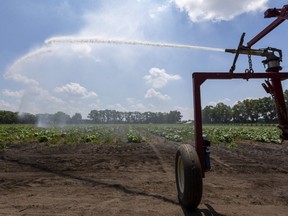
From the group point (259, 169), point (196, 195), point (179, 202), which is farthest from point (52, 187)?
point (259, 169)

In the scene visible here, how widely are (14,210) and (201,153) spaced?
377cm

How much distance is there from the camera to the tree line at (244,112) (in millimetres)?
97938

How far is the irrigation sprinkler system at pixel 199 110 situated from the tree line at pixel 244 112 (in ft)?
265

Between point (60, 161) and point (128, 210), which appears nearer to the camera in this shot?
point (128, 210)

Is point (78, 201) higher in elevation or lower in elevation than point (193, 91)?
lower

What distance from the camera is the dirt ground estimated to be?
6324 millimetres

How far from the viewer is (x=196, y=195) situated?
5.82 m

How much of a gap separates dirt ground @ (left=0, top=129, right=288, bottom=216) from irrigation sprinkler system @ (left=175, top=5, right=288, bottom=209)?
18.1 inches

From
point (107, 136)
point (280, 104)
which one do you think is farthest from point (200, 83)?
point (107, 136)

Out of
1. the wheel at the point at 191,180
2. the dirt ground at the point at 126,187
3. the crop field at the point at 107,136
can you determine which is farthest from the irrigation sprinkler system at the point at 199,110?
the crop field at the point at 107,136

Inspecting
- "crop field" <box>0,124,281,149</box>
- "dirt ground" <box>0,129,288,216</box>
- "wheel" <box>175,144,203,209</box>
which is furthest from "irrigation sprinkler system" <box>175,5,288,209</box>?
"crop field" <box>0,124,281,149</box>

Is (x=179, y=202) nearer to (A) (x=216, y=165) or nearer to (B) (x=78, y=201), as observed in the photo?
(B) (x=78, y=201)

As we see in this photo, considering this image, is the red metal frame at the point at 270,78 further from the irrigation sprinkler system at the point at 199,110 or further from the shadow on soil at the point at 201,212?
the shadow on soil at the point at 201,212

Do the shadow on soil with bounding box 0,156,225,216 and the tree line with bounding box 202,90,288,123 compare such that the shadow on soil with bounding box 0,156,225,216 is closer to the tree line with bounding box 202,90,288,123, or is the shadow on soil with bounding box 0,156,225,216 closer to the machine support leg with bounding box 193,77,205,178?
the machine support leg with bounding box 193,77,205,178
